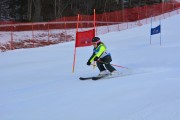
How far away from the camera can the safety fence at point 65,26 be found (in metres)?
31.3

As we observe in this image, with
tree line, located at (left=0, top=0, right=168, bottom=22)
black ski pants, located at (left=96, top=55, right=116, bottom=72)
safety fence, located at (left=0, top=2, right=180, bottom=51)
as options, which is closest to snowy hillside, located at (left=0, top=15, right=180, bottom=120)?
black ski pants, located at (left=96, top=55, right=116, bottom=72)

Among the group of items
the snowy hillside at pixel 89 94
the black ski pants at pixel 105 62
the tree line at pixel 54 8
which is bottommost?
the snowy hillside at pixel 89 94

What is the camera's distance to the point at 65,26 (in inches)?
1547

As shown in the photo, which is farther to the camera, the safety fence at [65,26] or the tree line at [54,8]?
the tree line at [54,8]

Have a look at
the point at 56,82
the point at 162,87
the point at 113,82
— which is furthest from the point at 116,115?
the point at 56,82

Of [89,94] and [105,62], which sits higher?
[105,62]

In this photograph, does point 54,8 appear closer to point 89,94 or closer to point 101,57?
point 101,57

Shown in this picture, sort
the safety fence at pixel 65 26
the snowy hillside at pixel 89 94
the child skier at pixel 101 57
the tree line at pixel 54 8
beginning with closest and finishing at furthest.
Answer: the snowy hillside at pixel 89 94, the child skier at pixel 101 57, the safety fence at pixel 65 26, the tree line at pixel 54 8

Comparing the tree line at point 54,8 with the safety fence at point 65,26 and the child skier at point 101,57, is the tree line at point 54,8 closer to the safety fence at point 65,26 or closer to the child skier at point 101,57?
the safety fence at point 65,26

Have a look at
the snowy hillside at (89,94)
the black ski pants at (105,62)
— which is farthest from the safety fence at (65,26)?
the black ski pants at (105,62)

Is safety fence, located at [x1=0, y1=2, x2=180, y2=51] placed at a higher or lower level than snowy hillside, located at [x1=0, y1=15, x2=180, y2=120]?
higher

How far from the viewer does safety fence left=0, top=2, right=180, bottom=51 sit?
31.3 m

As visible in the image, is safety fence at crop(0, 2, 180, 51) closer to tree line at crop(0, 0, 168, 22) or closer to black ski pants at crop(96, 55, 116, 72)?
tree line at crop(0, 0, 168, 22)

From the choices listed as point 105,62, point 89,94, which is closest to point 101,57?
point 105,62
